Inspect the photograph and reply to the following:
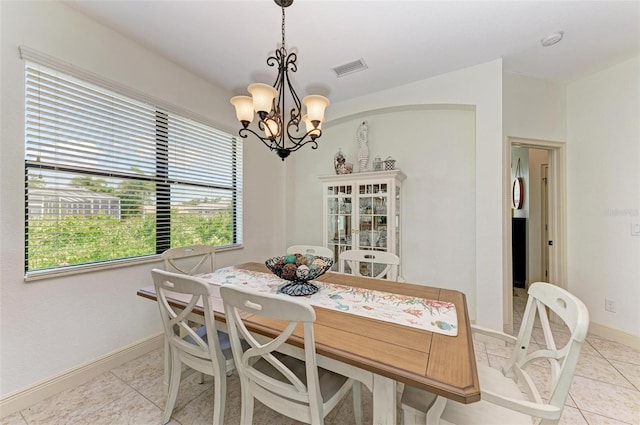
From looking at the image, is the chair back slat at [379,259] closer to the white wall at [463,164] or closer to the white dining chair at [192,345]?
the white wall at [463,164]

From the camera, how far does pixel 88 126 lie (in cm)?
192

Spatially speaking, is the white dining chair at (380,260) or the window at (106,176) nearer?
the window at (106,176)

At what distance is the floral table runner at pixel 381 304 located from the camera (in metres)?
1.21

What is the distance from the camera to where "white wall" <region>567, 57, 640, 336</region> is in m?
2.38

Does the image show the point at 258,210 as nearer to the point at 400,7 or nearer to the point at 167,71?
the point at 167,71

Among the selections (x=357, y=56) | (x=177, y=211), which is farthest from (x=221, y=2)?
(x=177, y=211)

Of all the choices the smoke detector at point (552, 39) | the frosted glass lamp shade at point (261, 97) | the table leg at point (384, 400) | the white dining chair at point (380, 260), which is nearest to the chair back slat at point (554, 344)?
the table leg at point (384, 400)

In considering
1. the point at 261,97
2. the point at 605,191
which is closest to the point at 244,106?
the point at 261,97

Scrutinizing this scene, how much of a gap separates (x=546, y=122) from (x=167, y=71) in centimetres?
404

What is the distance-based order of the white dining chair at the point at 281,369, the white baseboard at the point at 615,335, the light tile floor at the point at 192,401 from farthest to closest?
1. the white baseboard at the point at 615,335
2. the light tile floor at the point at 192,401
3. the white dining chair at the point at 281,369

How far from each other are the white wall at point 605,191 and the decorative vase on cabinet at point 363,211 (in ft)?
6.32

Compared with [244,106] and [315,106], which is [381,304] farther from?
[244,106]

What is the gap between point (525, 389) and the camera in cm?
114

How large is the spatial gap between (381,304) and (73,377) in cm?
228
